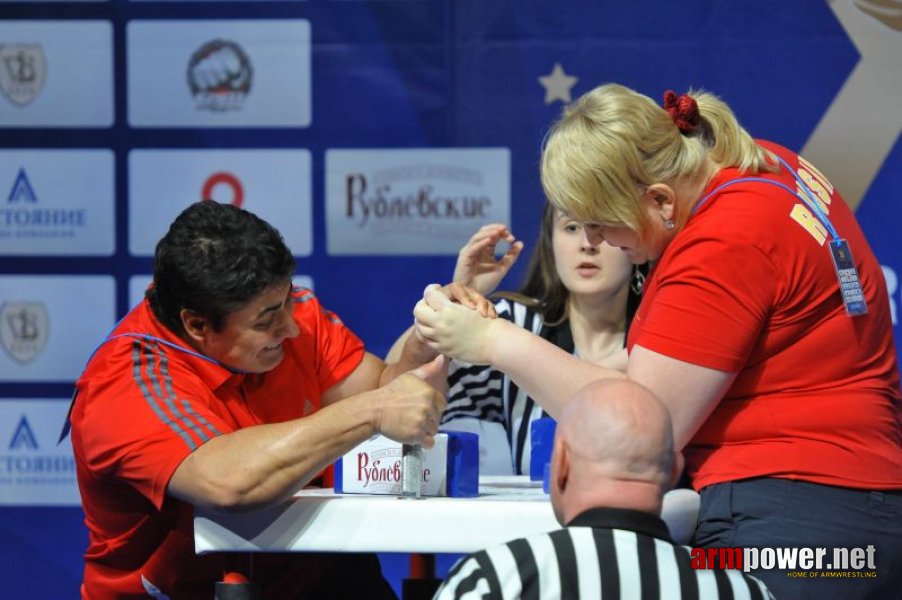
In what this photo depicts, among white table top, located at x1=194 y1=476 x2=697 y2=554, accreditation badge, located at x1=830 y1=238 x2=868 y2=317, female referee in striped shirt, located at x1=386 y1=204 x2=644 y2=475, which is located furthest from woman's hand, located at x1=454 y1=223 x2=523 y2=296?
accreditation badge, located at x1=830 y1=238 x2=868 y2=317

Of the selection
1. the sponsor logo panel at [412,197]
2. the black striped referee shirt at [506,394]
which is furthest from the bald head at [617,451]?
the sponsor logo panel at [412,197]

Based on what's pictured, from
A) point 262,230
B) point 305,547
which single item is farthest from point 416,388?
point 262,230

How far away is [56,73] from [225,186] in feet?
2.14

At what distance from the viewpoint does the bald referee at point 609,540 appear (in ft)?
4.76

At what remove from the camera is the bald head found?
4.82 feet

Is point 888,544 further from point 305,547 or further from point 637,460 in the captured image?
point 305,547

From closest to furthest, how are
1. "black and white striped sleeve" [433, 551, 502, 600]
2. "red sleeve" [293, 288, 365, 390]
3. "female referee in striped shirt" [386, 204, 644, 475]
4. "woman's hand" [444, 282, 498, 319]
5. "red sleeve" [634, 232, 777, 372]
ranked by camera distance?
"black and white striped sleeve" [433, 551, 502, 600]
"red sleeve" [634, 232, 777, 372]
"woman's hand" [444, 282, 498, 319]
"red sleeve" [293, 288, 365, 390]
"female referee in striped shirt" [386, 204, 644, 475]

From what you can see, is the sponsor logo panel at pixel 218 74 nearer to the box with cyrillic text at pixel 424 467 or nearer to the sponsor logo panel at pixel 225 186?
the sponsor logo panel at pixel 225 186

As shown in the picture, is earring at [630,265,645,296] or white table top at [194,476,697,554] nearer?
white table top at [194,476,697,554]

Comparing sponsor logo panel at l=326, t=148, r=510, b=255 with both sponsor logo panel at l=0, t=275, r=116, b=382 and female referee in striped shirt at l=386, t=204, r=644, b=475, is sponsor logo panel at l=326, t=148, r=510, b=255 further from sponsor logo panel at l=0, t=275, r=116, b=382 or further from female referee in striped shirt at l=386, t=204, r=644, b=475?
sponsor logo panel at l=0, t=275, r=116, b=382

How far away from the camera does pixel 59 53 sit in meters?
4.02

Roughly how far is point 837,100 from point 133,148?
217cm

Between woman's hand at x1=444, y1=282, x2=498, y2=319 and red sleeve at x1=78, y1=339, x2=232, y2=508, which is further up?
woman's hand at x1=444, y1=282, x2=498, y2=319

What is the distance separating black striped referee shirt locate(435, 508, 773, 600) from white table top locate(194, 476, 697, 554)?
1.56ft
